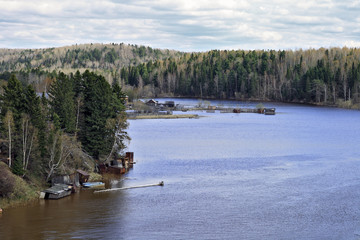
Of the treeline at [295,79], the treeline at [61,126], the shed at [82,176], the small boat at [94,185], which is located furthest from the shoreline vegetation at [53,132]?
the treeline at [295,79]

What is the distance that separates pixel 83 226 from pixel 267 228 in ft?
40.1

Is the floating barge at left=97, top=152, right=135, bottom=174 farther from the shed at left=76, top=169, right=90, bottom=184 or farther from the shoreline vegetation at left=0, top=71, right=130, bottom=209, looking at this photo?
the shed at left=76, top=169, right=90, bottom=184

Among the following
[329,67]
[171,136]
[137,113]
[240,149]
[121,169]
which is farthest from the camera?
[329,67]

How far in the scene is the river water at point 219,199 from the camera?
112 ft

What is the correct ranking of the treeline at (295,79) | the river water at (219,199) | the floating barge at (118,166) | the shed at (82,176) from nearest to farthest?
the river water at (219,199)
the shed at (82,176)
the floating barge at (118,166)
the treeline at (295,79)

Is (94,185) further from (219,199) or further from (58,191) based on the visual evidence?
(219,199)

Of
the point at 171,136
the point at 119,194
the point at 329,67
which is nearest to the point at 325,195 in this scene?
the point at 119,194

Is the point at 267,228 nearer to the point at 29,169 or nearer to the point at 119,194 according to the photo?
the point at 119,194

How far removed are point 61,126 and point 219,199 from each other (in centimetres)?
1789

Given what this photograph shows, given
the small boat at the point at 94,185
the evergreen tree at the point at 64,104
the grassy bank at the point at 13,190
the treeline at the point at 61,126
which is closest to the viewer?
the grassy bank at the point at 13,190

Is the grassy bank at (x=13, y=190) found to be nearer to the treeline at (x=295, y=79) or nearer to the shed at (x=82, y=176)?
the shed at (x=82, y=176)

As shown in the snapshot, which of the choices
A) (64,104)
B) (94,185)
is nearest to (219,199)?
(94,185)

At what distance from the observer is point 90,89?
181 feet

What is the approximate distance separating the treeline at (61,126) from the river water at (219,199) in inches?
153
